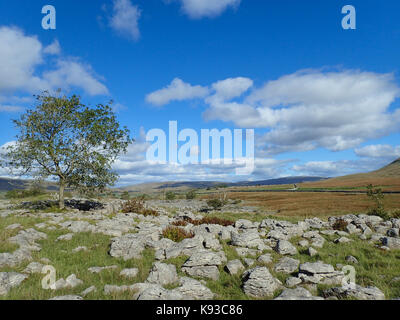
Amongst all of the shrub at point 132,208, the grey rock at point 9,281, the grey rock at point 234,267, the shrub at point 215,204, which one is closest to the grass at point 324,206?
the shrub at point 215,204

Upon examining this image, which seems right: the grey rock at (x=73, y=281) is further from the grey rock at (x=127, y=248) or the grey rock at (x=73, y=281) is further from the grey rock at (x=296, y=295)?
the grey rock at (x=296, y=295)

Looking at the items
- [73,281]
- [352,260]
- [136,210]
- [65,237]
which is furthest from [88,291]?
[136,210]

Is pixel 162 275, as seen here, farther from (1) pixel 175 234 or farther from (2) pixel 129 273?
(1) pixel 175 234

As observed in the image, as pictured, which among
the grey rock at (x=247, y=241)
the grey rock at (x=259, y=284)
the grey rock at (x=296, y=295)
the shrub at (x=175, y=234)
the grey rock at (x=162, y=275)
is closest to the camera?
the grey rock at (x=296, y=295)

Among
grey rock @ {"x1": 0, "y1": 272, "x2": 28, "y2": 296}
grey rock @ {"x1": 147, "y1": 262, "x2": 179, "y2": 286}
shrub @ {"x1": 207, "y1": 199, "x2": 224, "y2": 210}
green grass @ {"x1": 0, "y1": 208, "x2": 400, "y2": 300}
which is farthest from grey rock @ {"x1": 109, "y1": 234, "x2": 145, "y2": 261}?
shrub @ {"x1": 207, "y1": 199, "x2": 224, "y2": 210}

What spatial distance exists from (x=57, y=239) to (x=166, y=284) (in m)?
8.99

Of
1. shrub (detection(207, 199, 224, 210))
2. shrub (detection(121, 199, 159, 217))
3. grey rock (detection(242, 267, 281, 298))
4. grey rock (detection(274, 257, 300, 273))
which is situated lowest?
shrub (detection(207, 199, 224, 210))

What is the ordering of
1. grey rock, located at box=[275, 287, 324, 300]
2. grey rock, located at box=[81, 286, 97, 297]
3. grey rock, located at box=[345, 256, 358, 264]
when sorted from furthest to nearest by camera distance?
grey rock, located at box=[345, 256, 358, 264] → grey rock, located at box=[81, 286, 97, 297] → grey rock, located at box=[275, 287, 324, 300]

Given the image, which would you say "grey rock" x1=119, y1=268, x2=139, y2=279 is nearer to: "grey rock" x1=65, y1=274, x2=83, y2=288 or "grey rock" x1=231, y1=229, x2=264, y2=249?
"grey rock" x1=65, y1=274, x2=83, y2=288

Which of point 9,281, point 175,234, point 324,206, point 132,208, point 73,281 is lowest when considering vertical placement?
point 324,206
